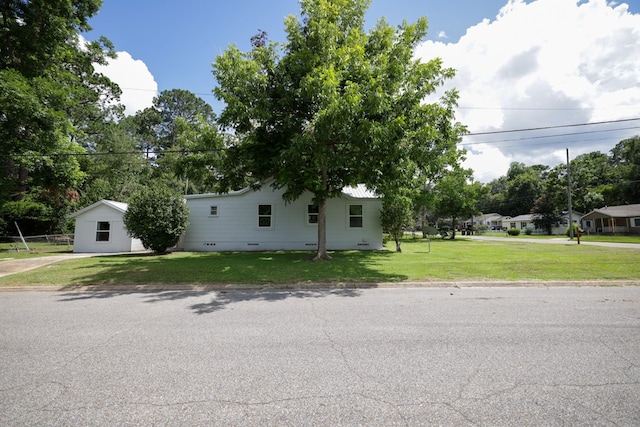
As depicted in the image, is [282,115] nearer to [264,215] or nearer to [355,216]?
[264,215]

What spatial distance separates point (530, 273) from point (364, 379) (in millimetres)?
9256

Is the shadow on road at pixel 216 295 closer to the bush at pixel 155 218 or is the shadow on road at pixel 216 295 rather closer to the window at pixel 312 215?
the bush at pixel 155 218

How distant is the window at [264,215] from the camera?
18812 mm

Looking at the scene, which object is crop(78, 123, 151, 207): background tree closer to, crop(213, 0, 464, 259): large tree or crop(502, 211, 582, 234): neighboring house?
crop(213, 0, 464, 259): large tree

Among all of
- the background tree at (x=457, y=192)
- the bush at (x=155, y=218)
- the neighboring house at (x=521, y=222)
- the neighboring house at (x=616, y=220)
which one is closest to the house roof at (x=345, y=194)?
the bush at (x=155, y=218)

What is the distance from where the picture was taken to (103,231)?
19.1 meters

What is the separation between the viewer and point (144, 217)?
15.3m

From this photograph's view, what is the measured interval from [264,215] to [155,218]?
19.6 feet

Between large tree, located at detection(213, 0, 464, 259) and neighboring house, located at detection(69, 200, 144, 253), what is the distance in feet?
34.2

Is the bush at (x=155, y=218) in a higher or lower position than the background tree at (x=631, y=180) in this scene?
lower

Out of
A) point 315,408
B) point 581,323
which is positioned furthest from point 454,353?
point 581,323

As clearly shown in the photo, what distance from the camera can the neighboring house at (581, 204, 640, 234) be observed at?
128ft

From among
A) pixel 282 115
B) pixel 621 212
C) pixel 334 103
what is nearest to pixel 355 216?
pixel 282 115

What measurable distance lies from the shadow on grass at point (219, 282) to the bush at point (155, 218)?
4582 millimetres
